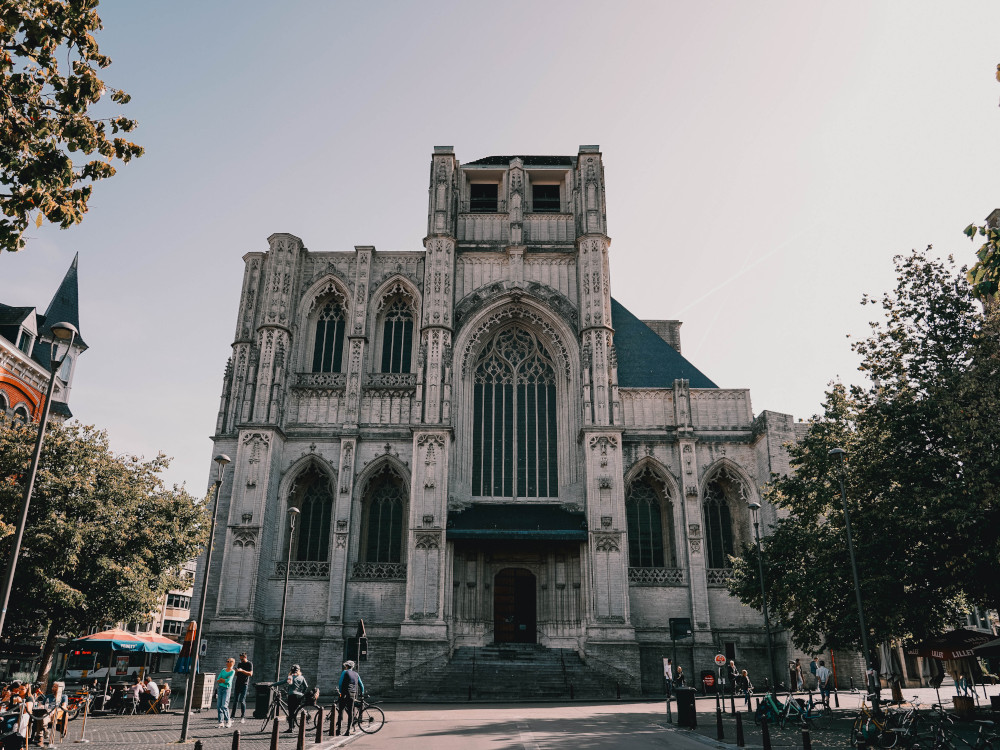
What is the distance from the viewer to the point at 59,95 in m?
9.09

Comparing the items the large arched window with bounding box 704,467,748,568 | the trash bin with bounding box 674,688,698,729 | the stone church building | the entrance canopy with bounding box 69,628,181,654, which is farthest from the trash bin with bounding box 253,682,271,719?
the large arched window with bounding box 704,467,748,568

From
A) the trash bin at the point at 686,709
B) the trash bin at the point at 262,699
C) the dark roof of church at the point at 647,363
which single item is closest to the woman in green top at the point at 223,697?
the trash bin at the point at 262,699

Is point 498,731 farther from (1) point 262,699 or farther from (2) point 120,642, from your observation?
(2) point 120,642

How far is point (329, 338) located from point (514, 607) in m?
14.7

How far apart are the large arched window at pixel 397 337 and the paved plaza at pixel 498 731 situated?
1542 cm

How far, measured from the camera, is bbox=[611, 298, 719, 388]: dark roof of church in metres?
33.2

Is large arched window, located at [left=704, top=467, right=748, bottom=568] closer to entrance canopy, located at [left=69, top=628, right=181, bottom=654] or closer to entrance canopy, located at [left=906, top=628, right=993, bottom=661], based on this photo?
entrance canopy, located at [left=906, top=628, right=993, bottom=661]

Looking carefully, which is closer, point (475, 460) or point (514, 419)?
point (475, 460)

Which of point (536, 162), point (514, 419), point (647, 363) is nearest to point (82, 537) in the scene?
point (514, 419)

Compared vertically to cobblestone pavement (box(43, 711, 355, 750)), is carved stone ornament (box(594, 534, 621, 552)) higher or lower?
higher

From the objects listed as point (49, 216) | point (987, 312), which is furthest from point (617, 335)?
point (49, 216)

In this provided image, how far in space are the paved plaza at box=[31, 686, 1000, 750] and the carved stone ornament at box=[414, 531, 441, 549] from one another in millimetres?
7005

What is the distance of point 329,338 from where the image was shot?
33094 millimetres

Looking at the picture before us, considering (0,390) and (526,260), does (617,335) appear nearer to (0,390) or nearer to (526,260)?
(526,260)
